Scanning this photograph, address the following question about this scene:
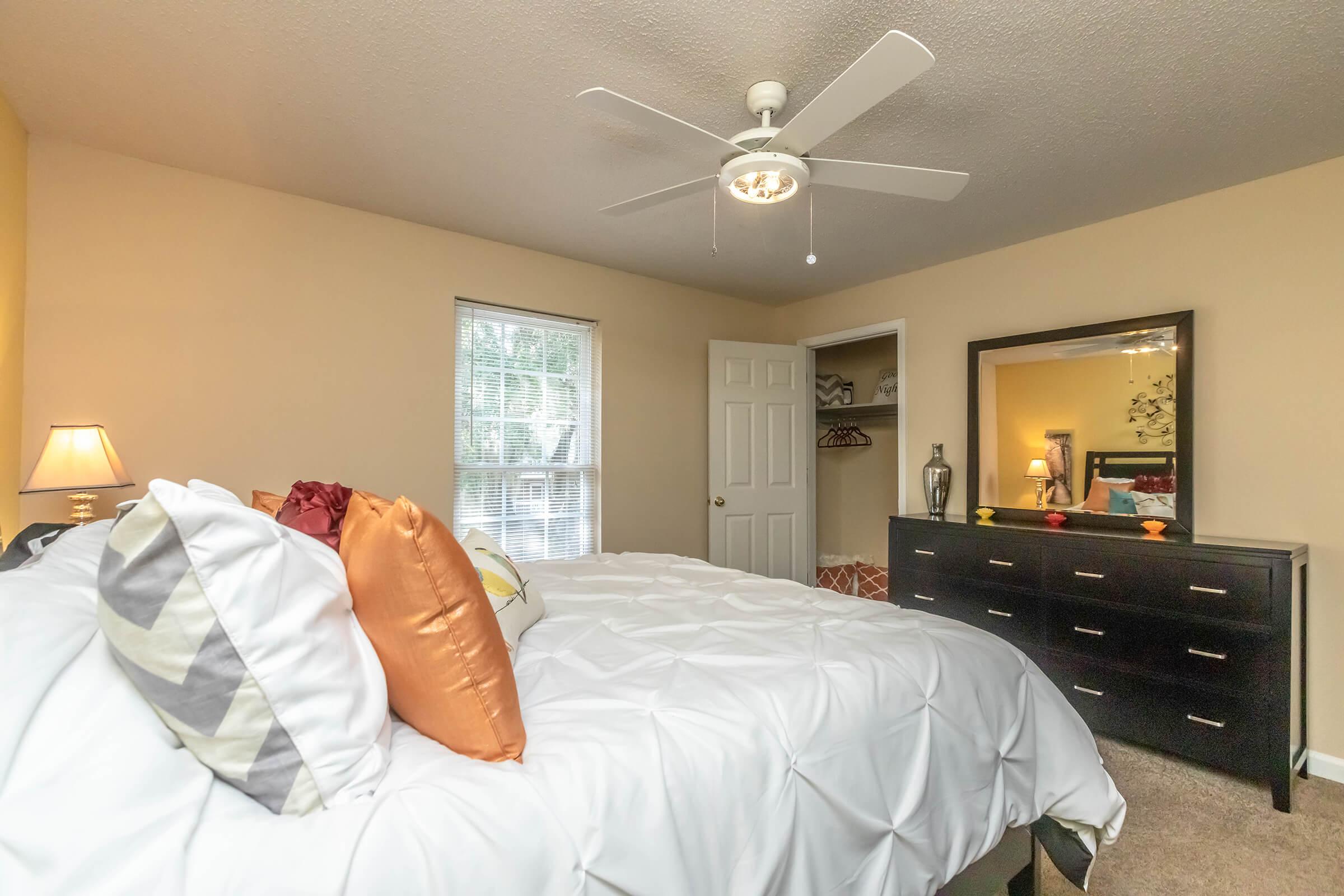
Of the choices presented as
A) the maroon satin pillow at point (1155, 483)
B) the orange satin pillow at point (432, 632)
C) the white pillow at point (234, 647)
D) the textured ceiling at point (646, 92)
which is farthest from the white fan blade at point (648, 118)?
the maroon satin pillow at point (1155, 483)

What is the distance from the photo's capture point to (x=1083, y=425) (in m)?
3.20

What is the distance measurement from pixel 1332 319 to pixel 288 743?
3829mm

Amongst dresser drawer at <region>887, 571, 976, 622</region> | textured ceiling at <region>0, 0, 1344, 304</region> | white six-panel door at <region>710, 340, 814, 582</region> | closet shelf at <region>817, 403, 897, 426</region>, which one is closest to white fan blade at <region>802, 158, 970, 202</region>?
textured ceiling at <region>0, 0, 1344, 304</region>

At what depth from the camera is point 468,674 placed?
103 cm

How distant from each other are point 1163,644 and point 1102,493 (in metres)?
0.83

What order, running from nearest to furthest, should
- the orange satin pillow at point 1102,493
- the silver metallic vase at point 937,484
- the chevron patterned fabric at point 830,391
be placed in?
the orange satin pillow at point 1102,493 < the silver metallic vase at point 937,484 < the chevron patterned fabric at point 830,391

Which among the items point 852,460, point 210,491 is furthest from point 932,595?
point 210,491

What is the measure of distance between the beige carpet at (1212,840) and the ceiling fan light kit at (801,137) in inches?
87.7

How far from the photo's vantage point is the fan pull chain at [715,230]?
9.86ft

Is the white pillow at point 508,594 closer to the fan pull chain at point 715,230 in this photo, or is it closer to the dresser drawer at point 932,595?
the fan pull chain at point 715,230

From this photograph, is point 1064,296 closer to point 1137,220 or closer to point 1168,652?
point 1137,220

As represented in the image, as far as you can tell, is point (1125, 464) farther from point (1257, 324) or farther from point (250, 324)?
point (250, 324)

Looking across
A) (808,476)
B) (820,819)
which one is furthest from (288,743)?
(808,476)

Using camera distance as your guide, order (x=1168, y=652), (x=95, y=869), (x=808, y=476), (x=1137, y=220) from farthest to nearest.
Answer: (x=808, y=476) < (x=1137, y=220) < (x=1168, y=652) < (x=95, y=869)
